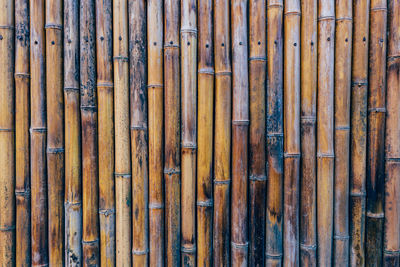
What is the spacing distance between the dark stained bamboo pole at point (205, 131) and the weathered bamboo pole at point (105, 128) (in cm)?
46

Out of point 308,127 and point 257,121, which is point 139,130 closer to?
point 257,121

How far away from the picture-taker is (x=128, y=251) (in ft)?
4.96

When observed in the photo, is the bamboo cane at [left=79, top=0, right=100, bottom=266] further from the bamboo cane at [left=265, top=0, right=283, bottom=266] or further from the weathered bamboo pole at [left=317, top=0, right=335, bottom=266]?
the weathered bamboo pole at [left=317, top=0, right=335, bottom=266]

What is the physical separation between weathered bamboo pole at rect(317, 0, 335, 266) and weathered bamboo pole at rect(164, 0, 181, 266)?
742 millimetres

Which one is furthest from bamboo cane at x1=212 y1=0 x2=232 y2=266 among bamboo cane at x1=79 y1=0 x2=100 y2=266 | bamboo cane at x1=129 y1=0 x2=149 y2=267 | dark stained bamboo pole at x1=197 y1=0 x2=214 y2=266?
bamboo cane at x1=79 y1=0 x2=100 y2=266

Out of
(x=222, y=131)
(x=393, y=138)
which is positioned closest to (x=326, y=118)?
(x=393, y=138)

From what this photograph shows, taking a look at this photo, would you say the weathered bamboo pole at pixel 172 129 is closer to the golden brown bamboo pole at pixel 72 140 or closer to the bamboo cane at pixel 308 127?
the golden brown bamboo pole at pixel 72 140

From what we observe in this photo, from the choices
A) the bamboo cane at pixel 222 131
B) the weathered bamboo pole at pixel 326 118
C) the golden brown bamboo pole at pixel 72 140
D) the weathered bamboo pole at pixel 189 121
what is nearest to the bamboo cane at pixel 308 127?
the weathered bamboo pole at pixel 326 118

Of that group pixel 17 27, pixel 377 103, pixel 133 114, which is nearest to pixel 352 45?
pixel 377 103

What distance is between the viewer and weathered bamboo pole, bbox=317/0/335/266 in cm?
147

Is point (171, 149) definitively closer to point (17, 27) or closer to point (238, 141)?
point (238, 141)

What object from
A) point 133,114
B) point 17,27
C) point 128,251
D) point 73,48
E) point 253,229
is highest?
point 17,27

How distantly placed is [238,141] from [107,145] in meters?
0.69

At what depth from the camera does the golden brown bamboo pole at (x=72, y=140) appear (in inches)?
58.1
